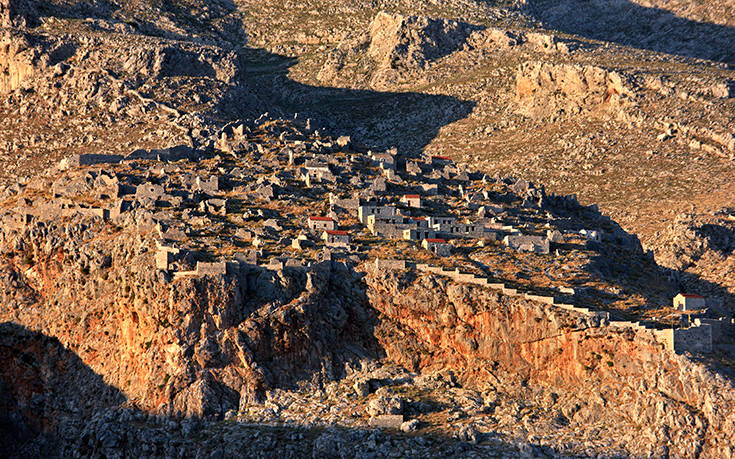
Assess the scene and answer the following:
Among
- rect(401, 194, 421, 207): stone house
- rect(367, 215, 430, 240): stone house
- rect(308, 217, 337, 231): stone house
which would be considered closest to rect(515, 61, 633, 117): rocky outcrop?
rect(401, 194, 421, 207): stone house

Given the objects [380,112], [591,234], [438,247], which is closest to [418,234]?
[438,247]

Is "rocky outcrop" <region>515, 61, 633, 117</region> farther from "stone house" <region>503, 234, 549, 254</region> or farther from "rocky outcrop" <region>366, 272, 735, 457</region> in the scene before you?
"rocky outcrop" <region>366, 272, 735, 457</region>

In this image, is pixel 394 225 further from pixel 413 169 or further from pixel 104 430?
pixel 104 430

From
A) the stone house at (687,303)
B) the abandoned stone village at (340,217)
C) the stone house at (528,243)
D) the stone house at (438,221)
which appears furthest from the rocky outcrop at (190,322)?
the stone house at (687,303)

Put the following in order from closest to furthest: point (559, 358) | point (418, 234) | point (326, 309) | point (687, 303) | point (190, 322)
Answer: point (190, 322) → point (559, 358) → point (326, 309) → point (687, 303) → point (418, 234)

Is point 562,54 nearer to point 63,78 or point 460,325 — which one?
point 63,78
